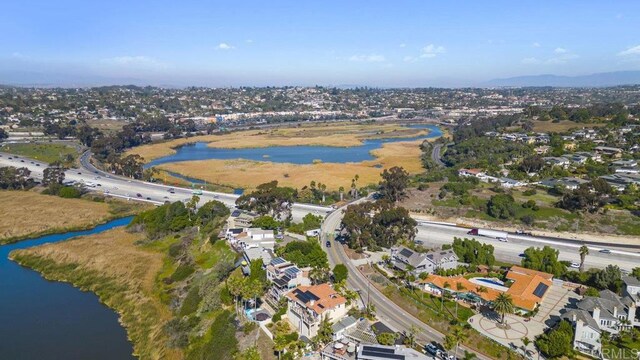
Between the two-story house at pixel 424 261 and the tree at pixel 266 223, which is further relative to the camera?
the tree at pixel 266 223

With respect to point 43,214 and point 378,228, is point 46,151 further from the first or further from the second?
point 378,228

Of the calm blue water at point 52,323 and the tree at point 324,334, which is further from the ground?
the tree at point 324,334

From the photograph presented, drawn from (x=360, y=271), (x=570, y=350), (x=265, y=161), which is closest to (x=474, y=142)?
(x=265, y=161)

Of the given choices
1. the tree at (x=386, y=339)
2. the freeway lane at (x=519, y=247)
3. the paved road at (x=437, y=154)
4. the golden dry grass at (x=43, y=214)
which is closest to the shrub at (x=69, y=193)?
the golden dry grass at (x=43, y=214)

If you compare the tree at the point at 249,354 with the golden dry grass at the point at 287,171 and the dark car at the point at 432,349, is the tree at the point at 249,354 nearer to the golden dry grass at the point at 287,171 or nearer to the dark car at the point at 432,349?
the dark car at the point at 432,349

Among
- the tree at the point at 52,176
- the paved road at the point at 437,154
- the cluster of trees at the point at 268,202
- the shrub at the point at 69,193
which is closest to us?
the cluster of trees at the point at 268,202

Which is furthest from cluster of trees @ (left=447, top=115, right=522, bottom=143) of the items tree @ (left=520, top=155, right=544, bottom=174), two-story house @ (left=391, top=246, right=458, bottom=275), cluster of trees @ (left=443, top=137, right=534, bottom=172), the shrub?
the shrub

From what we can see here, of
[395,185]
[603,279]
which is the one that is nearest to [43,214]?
[395,185]
